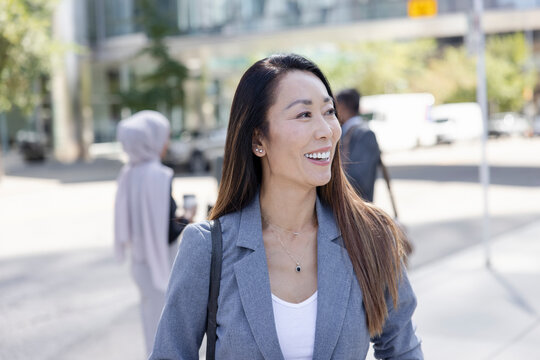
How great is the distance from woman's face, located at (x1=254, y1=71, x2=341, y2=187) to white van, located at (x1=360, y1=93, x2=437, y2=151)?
3328cm

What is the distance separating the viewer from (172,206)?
5418 mm

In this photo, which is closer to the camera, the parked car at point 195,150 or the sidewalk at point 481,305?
the sidewalk at point 481,305

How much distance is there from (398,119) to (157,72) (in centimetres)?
1239

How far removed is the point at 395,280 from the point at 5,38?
20.1 m

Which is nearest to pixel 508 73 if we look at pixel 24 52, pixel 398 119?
pixel 398 119

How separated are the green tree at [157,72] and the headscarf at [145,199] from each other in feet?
86.4

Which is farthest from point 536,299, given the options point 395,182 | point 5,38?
point 5,38

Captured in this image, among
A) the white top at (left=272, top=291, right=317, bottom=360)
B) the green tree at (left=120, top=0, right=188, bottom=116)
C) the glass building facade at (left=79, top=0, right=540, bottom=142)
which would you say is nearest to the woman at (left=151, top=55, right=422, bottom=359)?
the white top at (left=272, top=291, right=317, bottom=360)

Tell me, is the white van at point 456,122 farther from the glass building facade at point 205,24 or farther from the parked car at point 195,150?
the parked car at point 195,150

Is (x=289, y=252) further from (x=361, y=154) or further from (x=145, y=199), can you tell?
(x=361, y=154)

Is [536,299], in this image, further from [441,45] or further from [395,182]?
[441,45]

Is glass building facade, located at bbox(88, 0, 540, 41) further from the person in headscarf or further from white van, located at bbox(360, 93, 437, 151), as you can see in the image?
the person in headscarf

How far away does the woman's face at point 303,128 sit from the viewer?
7.14ft

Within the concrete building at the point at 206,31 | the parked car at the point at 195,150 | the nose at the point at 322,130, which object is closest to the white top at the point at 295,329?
the nose at the point at 322,130
